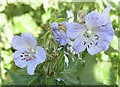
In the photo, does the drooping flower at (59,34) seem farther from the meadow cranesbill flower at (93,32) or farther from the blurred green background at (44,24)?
the blurred green background at (44,24)

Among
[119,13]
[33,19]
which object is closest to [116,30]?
[119,13]

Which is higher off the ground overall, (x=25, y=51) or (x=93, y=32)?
(x=93, y=32)

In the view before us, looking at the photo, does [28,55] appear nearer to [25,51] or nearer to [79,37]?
[25,51]

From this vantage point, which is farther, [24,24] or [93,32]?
[24,24]

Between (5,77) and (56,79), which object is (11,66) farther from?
(56,79)

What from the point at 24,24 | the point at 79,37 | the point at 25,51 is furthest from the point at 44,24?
the point at 79,37

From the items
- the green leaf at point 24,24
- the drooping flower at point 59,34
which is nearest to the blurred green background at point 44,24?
the green leaf at point 24,24

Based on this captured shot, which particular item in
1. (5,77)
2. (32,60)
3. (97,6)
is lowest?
(5,77)

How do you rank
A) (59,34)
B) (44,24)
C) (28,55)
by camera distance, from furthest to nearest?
(44,24), (28,55), (59,34)

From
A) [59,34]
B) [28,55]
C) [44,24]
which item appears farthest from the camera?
[44,24]
